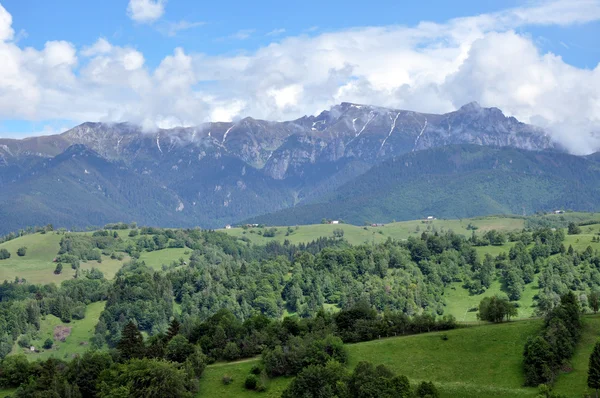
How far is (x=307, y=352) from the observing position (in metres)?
121

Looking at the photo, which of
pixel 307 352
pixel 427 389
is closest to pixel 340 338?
pixel 307 352

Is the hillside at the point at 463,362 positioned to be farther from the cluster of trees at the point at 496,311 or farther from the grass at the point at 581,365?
the cluster of trees at the point at 496,311

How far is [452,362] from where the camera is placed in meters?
118

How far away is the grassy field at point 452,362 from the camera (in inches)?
4245

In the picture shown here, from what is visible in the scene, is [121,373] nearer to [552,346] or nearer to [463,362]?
[463,362]

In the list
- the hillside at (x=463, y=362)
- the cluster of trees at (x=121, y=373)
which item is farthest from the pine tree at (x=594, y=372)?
the cluster of trees at (x=121, y=373)

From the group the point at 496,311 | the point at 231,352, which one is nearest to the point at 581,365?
the point at 496,311

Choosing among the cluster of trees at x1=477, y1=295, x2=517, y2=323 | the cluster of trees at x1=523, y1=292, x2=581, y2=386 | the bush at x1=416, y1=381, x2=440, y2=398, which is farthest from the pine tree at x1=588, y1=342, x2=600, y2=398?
the cluster of trees at x1=477, y1=295, x2=517, y2=323

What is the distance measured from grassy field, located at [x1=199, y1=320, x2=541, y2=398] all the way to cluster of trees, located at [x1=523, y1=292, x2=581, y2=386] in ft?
8.52

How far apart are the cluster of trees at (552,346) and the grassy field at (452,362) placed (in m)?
2.60

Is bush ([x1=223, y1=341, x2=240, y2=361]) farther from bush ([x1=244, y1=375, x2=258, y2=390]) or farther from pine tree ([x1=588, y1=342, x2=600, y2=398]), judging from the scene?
pine tree ([x1=588, y1=342, x2=600, y2=398])

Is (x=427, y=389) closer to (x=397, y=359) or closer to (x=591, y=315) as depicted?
(x=397, y=359)

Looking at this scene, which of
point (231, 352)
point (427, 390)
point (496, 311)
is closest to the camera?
point (427, 390)

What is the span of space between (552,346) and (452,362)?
16.4 meters
